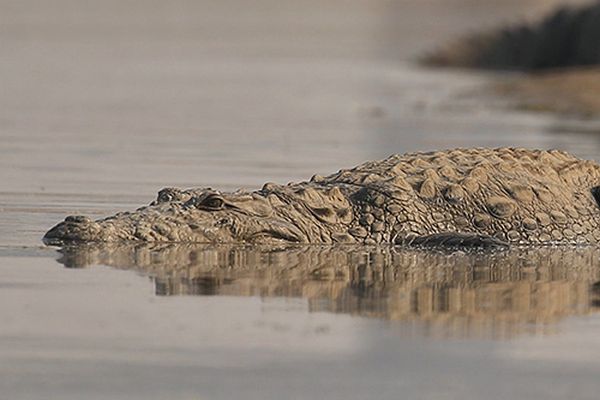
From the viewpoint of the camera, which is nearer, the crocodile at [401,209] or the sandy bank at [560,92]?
the crocodile at [401,209]

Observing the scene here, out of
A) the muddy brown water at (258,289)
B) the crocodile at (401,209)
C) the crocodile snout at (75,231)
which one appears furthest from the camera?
the crocodile at (401,209)

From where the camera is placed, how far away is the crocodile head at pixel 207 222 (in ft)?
33.9

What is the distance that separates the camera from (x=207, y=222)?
417 inches

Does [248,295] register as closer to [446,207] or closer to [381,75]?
[446,207]

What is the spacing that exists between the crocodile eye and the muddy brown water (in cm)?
30

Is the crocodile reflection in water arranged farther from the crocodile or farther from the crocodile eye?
the crocodile eye

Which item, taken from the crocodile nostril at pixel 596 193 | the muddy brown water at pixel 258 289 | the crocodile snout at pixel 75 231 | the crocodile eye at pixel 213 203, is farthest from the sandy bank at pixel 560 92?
the crocodile snout at pixel 75 231

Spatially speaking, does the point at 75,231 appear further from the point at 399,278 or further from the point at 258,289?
the point at 399,278

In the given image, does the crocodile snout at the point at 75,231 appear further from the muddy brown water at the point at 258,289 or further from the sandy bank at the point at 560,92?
the sandy bank at the point at 560,92

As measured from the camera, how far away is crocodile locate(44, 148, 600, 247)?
416 inches

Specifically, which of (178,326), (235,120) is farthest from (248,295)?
(235,120)

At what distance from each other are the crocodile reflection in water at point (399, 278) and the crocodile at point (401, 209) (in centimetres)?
17

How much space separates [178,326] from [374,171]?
392cm

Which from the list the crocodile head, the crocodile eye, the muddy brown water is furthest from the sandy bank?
the crocodile eye
